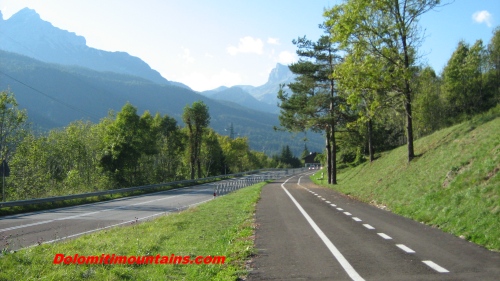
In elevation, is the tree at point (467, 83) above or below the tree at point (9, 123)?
above

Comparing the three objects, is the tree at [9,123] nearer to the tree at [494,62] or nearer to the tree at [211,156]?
the tree at [494,62]

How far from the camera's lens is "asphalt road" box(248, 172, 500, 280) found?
6465 mm

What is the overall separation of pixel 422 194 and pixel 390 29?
9610 mm

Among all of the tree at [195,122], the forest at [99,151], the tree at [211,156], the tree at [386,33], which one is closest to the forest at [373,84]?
the tree at [386,33]

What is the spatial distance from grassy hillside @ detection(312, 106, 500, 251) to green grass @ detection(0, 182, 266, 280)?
525 centimetres

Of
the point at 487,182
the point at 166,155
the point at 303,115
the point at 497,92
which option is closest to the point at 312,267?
the point at 487,182

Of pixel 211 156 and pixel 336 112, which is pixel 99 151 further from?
pixel 211 156

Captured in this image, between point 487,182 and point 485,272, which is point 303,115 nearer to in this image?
point 487,182

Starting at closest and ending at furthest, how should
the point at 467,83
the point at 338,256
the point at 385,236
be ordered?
the point at 338,256
the point at 385,236
the point at 467,83

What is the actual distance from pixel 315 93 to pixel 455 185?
927 inches

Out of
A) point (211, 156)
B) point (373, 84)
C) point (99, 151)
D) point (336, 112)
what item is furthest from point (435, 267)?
point (211, 156)

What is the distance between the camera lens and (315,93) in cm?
3597

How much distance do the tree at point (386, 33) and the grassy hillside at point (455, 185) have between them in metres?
2.49

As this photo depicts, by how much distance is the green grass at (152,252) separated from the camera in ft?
21.9
